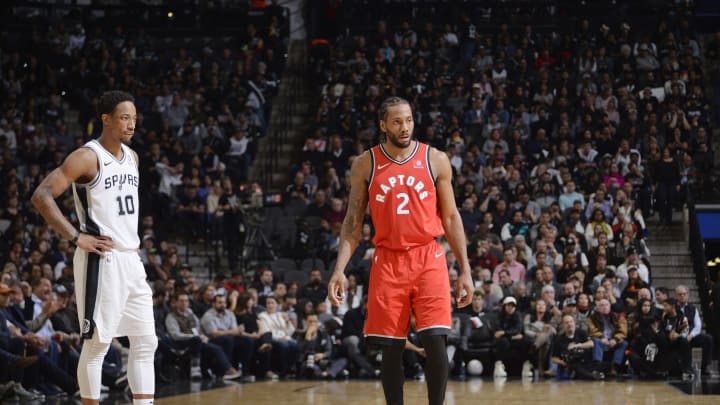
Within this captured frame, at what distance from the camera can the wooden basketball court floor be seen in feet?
31.7

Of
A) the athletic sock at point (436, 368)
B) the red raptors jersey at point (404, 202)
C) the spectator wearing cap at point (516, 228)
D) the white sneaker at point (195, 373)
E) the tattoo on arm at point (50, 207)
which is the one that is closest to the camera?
the athletic sock at point (436, 368)

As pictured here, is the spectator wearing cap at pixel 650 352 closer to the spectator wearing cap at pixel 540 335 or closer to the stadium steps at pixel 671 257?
the spectator wearing cap at pixel 540 335

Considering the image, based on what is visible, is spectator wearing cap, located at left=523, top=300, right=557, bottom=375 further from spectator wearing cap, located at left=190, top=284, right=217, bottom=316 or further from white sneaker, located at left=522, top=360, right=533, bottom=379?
spectator wearing cap, located at left=190, top=284, right=217, bottom=316

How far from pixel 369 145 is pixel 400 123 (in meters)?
11.8

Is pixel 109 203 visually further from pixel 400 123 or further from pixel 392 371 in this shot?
pixel 392 371

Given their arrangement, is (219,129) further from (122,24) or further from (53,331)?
(53,331)

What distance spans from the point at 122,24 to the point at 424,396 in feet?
48.3

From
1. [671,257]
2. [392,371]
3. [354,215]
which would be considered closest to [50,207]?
[354,215]

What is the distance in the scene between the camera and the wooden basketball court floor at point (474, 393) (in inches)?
381

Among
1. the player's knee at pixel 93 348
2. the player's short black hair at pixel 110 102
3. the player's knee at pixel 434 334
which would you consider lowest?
the player's knee at pixel 93 348

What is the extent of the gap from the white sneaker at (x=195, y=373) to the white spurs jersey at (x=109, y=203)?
6967mm

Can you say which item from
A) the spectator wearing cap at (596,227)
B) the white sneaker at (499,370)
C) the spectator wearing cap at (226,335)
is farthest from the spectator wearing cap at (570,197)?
the spectator wearing cap at (226,335)

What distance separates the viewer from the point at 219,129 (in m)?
18.6

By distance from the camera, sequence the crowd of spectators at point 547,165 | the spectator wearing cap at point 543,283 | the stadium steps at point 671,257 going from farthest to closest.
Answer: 1. the stadium steps at point 671,257
2. the spectator wearing cap at point 543,283
3. the crowd of spectators at point 547,165
